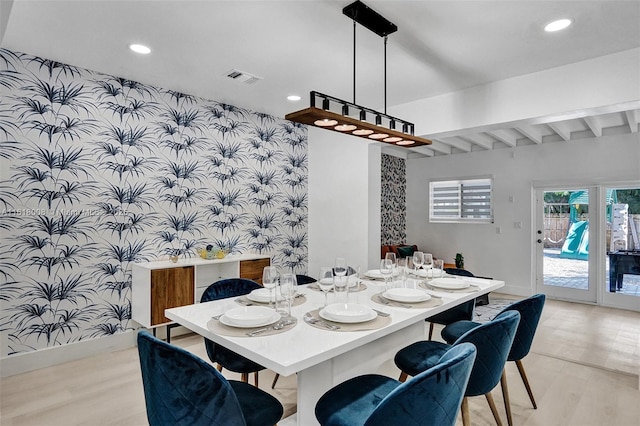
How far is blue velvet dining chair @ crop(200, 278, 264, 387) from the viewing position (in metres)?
2.01

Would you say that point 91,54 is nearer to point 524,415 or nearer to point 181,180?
point 181,180

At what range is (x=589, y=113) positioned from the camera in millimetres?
3041

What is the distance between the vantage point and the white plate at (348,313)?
160 centimetres

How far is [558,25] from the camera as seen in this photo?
2428 millimetres

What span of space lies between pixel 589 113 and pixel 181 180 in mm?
3842

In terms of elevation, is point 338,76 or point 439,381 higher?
point 338,76

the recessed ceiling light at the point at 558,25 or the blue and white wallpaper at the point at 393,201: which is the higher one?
the recessed ceiling light at the point at 558,25

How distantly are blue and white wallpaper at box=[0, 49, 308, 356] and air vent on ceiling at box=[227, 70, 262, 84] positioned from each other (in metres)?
0.80

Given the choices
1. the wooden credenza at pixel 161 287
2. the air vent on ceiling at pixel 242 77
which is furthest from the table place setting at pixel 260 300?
the air vent on ceiling at pixel 242 77

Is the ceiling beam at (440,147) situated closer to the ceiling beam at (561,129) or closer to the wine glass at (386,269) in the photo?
the ceiling beam at (561,129)

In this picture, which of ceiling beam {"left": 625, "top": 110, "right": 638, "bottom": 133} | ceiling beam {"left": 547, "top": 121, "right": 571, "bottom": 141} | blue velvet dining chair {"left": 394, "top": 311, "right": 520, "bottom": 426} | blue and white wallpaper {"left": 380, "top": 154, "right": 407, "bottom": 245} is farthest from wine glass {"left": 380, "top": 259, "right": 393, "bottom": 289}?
blue and white wallpaper {"left": 380, "top": 154, "right": 407, "bottom": 245}

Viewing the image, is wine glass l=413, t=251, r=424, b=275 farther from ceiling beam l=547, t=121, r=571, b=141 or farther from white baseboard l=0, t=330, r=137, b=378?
ceiling beam l=547, t=121, r=571, b=141

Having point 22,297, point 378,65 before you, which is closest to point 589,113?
point 378,65

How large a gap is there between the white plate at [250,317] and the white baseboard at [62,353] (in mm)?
2393
